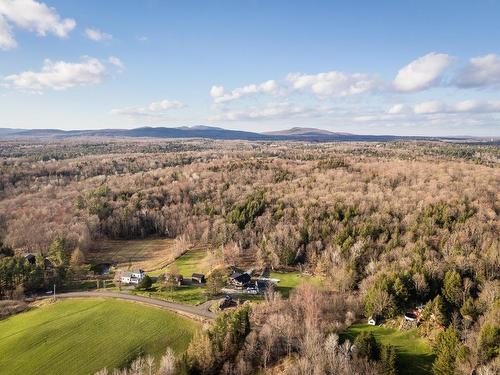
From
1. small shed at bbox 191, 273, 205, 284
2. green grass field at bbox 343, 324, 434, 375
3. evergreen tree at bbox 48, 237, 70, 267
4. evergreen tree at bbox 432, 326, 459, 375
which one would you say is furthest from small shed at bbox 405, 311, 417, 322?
evergreen tree at bbox 48, 237, 70, 267

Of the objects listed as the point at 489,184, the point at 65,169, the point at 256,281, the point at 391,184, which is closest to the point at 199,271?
the point at 256,281

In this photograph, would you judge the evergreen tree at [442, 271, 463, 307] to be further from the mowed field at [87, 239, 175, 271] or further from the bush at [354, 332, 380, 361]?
the mowed field at [87, 239, 175, 271]

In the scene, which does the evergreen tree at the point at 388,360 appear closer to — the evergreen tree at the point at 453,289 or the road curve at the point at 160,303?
the evergreen tree at the point at 453,289

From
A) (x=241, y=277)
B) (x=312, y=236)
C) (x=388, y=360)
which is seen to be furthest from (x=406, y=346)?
(x=312, y=236)

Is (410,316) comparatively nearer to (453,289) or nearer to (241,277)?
(453,289)

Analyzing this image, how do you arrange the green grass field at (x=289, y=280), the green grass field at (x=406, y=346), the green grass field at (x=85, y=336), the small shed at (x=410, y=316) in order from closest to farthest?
the green grass field at (x=406, y=346)
the green grass field at (x=85, y=336)
the small shed at (x=410, y=316)
the green grass field at (x=289, y=280)

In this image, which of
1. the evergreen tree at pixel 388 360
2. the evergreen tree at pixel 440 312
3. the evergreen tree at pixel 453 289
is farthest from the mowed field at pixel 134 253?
the evergreen tree at pixel 453 289

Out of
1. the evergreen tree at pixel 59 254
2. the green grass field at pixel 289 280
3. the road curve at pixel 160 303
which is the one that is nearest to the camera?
the road curve at pixel 160 303
